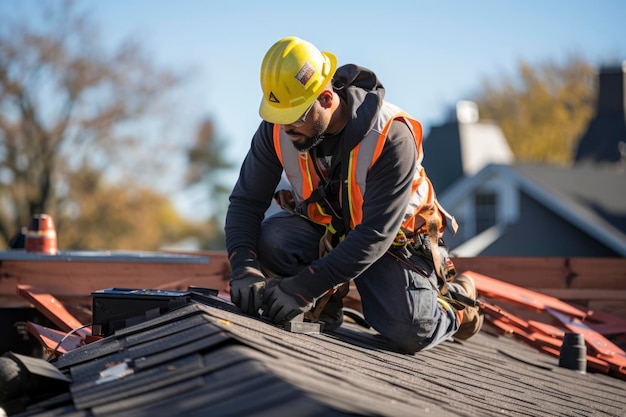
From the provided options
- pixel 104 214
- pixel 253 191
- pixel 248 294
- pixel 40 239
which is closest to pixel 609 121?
pixel 104 214

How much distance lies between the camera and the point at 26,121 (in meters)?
47.8

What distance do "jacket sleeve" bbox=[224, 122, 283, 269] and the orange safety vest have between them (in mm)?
103

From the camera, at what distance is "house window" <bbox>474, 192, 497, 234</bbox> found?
94.9 feet

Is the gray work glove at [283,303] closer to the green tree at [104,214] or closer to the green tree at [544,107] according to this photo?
the green tree at [104,214]

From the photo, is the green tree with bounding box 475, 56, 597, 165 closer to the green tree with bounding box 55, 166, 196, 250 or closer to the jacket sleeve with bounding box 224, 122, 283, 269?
the green tree with bounding box 55, 166, 196, 250

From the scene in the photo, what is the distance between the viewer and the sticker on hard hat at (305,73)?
204 inches

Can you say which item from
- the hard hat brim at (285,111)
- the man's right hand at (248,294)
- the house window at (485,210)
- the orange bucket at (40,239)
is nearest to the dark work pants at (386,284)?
the man's right hand at (248,294)

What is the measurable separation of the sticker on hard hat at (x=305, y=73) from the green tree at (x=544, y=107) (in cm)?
5767

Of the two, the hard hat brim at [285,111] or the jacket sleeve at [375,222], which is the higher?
the hard hat brim at [285,111]

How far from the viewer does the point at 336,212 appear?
18.8 feet

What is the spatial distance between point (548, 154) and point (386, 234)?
58.8 metres

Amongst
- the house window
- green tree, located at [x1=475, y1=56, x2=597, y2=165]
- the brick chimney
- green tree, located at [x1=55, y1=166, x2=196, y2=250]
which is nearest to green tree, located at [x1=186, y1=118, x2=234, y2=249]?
green tree, located at [x1=55, y1=166, x2=196, y2=250]

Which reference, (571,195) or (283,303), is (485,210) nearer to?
(571,195)

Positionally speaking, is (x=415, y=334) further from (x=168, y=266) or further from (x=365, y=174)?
(x=168, y=266)
